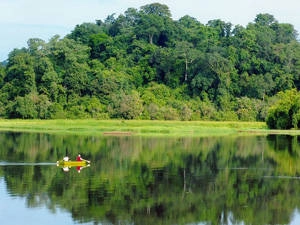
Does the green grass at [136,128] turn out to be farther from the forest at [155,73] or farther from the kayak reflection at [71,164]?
the kayak reflection at [71,164]

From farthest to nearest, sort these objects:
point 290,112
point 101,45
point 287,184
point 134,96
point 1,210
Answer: point 101,45 → point 134,96 → point 290,112 → point 287,184 → point 1,210

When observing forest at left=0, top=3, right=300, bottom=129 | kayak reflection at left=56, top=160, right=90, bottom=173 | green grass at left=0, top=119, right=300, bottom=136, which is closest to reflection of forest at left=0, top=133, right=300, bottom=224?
kayak reflection at left=56, top=160, right=90, bottom=173

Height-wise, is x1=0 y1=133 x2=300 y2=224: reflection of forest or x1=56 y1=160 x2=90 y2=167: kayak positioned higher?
x1=56 y1=160 x2=90 y2=167: kayak

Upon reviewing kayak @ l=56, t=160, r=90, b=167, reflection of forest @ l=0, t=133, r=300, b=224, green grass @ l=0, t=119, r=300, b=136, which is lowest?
reflection of forest @ l=0, t=133, r=300, b=224

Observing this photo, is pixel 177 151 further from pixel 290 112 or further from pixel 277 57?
pixel 277 57

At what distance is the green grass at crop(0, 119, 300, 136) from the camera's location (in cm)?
6241

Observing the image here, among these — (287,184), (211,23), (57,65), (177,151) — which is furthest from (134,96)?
(287,184)

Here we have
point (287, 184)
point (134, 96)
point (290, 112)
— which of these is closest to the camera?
point (287, 184)

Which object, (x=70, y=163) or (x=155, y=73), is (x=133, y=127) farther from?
(x=70, y=163)

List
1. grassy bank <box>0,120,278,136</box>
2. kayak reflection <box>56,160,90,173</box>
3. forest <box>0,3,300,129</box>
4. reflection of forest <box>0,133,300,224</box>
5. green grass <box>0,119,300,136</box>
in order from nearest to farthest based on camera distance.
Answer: reflection of forest <box>0,133,300,224</box> < kayak reflection <box>56,160,90,173</box> < green grass <box>0,119,300,136</box> < grassy bank <box>0,120,278,136</box> < forest <box>0,3,300,129</box>

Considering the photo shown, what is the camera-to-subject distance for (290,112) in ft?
215

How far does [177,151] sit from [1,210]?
21.1 meters

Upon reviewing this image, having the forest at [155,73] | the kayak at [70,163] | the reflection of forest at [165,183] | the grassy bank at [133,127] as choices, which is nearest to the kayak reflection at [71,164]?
the kayak at [70,163]

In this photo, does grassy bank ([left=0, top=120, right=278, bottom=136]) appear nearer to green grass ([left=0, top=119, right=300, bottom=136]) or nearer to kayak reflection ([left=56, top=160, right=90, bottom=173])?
green grass ([left=0, top=119, right=300, bottom=136])
